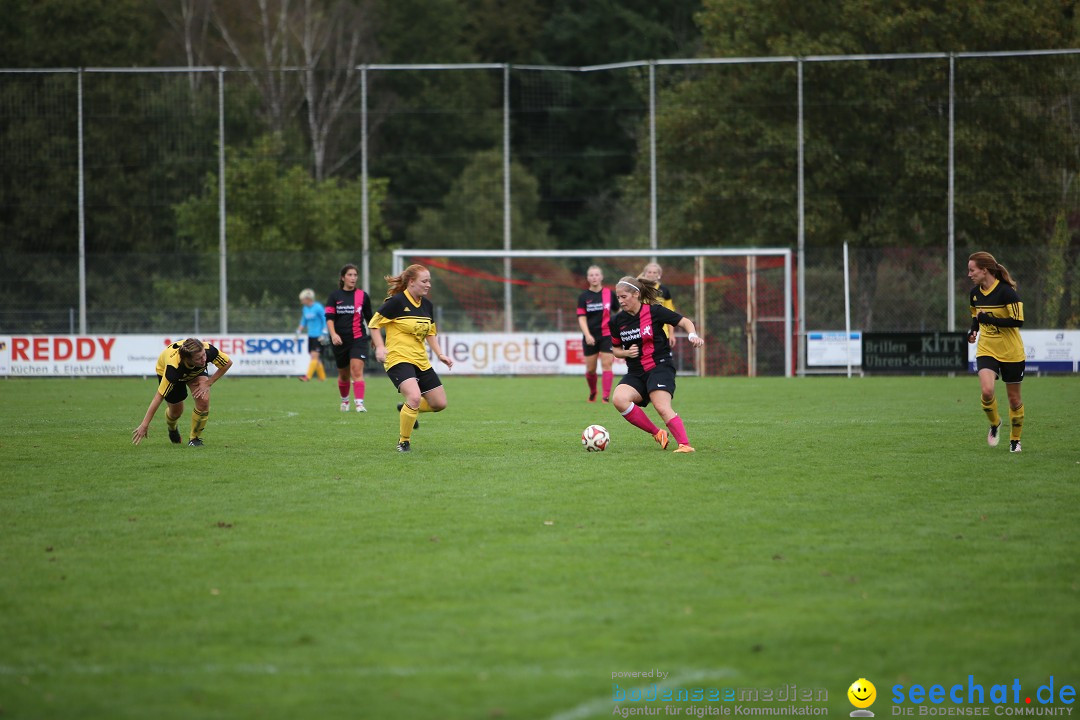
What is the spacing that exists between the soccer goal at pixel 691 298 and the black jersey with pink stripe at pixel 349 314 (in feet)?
39.9

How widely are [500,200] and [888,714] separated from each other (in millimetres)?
29692

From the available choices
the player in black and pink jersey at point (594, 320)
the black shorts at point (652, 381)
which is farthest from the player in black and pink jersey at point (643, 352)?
the player in black and pink jersey at point (594, 320)

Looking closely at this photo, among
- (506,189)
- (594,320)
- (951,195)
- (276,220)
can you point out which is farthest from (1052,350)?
(276,220)

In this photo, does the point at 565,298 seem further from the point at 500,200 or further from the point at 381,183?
the point at 381,183

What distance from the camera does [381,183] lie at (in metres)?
38.4

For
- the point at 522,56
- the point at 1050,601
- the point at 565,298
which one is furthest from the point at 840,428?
the point at 522,56

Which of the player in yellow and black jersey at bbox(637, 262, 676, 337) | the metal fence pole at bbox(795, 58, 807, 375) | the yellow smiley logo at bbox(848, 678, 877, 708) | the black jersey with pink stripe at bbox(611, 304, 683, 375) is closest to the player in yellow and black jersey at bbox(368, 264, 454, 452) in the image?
the black jersey with pink stripe at bbox(611, 304, 683, 375)

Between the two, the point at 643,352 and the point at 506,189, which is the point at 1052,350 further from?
the point at 643,352

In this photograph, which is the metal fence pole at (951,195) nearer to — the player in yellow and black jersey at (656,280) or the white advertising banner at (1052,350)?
the white advertising banner at (1052,350)

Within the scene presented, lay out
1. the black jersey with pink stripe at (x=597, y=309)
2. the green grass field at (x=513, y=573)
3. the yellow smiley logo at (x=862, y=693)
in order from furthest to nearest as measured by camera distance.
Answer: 1. the black jersey with pink stripe at (x=597, y=309)
2. the green grass field at (x=513, y=573)
3. the yellow smiley logo at (x=862, y=693)

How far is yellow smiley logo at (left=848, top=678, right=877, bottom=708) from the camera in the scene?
4824mm

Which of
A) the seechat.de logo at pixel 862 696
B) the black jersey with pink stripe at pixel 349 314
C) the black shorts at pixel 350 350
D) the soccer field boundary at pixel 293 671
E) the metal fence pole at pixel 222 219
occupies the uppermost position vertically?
the metal fence pole at pixel 222 219

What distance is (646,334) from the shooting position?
12328 millimetres

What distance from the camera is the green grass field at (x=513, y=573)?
508 centimetres
